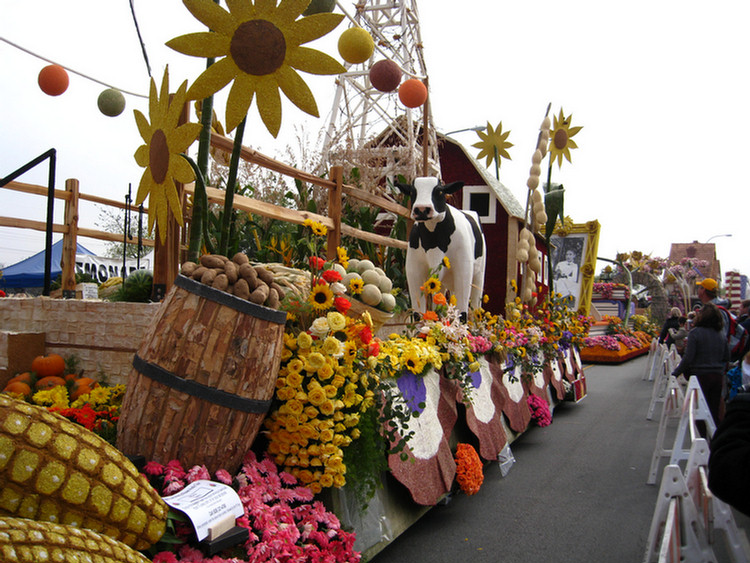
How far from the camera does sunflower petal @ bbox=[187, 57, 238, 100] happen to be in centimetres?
213

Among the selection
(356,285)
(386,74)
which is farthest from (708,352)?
(356,285)

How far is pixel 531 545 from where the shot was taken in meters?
3.27

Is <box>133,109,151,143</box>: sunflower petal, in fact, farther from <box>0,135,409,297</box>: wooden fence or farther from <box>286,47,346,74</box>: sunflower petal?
<box>286,47,346,74</box>: sunflower petal

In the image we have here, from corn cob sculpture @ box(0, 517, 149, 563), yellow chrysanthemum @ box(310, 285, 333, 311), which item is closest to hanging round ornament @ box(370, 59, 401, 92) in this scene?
yellow chrysanthemum @ box(310, 285, 333, 311)

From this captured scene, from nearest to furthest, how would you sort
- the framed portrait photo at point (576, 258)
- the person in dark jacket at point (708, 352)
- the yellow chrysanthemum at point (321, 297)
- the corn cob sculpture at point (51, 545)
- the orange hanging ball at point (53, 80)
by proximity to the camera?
the corn cob sculpture at point (51, 545), the yellow chrysanthemum at point (321, 297), the orange hanging ball at point (53, 80), the person in dark jacket at point (708, 352), the framed portrait photo at point (576, 258)

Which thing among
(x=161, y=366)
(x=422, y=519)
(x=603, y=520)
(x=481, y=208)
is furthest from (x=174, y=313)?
(x=481, y=208)

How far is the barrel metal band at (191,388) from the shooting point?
1.90 meters

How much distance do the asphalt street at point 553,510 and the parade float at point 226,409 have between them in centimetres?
39

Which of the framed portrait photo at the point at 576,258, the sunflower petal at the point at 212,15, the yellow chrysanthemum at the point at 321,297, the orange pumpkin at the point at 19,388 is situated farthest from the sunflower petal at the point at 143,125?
the framed portrait photo at the point at 576,258

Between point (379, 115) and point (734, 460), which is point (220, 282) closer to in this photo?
point (734, 460)

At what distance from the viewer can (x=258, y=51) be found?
2.12 m

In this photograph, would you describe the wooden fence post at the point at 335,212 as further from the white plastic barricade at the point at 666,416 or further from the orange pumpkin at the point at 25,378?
the white plastic barricade at the point at 666,416

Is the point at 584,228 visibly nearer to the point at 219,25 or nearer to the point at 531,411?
the point at 531,411

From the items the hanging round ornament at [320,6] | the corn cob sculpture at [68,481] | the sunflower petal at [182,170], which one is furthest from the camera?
the hanging round ornament at [320,6]
